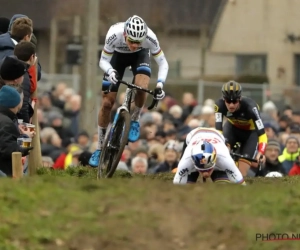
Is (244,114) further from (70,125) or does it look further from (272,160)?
(70,125)

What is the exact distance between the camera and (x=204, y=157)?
41.2 feet

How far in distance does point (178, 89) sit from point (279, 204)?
80.1 ft

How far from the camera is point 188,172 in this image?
511 inches

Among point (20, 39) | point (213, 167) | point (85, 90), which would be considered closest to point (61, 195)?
point (213, 167)

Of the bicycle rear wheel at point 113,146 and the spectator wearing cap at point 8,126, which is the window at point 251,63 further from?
the spectator wearing cap at point 8,126

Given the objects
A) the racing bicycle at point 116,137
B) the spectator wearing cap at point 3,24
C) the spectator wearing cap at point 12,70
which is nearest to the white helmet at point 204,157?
the racing bicycle at point 116,137

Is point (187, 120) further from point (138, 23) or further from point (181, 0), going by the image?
point (181, 0)

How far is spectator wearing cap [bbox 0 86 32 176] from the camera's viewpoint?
38.7ft

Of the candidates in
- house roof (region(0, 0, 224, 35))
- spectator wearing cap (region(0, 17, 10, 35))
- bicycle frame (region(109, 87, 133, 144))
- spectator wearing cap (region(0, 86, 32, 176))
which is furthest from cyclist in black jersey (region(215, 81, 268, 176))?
house roof (region(0, 0, 224, 35))

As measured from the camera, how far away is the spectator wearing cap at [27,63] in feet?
42.7

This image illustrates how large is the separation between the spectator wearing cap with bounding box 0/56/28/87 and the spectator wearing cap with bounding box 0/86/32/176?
0.37 meters

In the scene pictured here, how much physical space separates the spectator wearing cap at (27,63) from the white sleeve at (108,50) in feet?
3.76

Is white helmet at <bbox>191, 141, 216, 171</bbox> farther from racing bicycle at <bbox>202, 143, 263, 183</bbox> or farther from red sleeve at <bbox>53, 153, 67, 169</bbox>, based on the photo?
red sleeve at <bbox>53, 153, 67, 169</bbox>

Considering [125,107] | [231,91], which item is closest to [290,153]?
[231,91]
